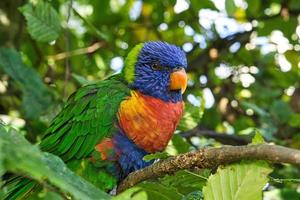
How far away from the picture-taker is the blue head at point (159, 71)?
8.37ft

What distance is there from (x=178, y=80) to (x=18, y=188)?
86 cm

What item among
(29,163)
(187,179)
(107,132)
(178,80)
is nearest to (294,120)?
(178,80)

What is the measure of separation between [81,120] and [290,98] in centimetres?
186

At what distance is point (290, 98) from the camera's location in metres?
3.74

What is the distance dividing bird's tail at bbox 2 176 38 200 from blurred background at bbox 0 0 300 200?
2.60 ft

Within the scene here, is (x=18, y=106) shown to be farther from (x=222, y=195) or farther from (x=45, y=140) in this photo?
(x=222, y=195)

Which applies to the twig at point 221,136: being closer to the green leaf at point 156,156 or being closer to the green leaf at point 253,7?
the green leaf at point 253,7

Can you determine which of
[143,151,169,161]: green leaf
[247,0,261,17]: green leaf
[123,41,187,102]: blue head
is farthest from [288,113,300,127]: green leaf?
[143,151,169,161]: green leaf

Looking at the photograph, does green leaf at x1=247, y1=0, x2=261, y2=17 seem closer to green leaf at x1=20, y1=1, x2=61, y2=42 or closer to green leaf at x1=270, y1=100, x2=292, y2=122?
green leaf at x1=270, y1=100, x2=292, y2=122

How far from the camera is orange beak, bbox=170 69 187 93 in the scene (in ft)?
8.30

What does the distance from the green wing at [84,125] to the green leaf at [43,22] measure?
20.1 inches

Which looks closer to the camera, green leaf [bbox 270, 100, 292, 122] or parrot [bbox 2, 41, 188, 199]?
parrot [bbox 2, 41, 188, 199]

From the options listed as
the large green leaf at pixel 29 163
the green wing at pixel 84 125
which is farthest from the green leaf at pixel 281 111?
the large green leaf at pixel 29 163

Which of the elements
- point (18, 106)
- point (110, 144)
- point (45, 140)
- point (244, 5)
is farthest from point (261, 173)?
point (244, 5)
